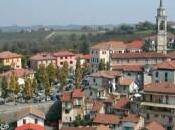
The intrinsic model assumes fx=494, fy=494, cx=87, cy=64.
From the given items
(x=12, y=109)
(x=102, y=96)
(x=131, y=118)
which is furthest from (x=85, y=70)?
(x=131, y=118)

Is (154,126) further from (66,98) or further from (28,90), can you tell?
(28,90)

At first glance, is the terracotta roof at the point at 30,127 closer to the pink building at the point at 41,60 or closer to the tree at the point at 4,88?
the tree at the point at 4,88

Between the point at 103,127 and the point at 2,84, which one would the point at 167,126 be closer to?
the point at 103,127

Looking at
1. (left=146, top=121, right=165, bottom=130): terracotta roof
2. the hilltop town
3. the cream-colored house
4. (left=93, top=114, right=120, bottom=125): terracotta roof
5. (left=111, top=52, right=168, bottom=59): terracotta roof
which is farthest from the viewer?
the cream-colored house

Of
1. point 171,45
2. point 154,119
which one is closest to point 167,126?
point 154,119

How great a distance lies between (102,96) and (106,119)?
7.47m

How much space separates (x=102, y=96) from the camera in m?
36.5

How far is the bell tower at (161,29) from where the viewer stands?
44.9 m

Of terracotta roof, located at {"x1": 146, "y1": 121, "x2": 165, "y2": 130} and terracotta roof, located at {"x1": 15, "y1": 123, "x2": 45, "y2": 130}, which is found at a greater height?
terracotta roof, located at {"x1": 146, "y1": 121, "x2": 165, "y2": 130}

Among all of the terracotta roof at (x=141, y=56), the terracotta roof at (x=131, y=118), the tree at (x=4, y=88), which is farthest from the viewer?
the terracotta roof at (x=141, y=56)

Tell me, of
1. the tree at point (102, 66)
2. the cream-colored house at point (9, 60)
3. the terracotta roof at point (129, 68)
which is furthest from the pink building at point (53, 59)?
the terracotta roof at point (129, 68)

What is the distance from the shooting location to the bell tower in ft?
147

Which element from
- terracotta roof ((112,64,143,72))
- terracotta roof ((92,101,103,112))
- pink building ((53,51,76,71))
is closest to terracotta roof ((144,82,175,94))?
terracotta roof ((92,101,103,112))

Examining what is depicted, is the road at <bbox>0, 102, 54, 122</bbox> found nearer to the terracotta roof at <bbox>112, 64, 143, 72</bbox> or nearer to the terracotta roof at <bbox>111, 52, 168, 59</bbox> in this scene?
the terracotta roof at <bbox>112, 64, 143, 72</bbox>
